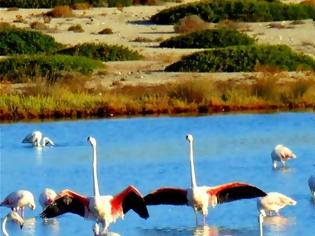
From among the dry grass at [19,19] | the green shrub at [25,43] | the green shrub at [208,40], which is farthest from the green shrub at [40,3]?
the green shrub at [208,40]

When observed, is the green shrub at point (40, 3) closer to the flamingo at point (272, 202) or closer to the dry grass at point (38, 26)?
the dry grass at point (38, 26)

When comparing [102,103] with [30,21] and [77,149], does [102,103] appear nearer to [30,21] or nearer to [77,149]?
[77,149]

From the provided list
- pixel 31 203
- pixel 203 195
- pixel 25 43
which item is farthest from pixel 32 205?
pixel 25 43

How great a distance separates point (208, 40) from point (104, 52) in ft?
15.9

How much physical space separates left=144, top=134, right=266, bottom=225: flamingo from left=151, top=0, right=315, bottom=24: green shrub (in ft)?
112

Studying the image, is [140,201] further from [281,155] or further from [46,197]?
[281,155]

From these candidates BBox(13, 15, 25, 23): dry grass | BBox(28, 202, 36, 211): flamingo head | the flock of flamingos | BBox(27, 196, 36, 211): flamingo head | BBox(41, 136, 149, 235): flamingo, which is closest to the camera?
the flock of flamingos

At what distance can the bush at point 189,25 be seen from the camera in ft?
157

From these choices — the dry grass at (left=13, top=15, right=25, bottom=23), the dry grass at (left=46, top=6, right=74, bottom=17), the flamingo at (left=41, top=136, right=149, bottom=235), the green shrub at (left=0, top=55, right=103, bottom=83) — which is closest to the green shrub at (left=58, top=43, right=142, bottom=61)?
the green shrub at (left=0, top=55, right=103, bottom=83)

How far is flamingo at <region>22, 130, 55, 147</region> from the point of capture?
2462 cm

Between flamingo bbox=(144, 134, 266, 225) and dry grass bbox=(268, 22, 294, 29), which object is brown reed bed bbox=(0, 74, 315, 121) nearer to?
flamingo bbox=(144, 134, 266, 225)

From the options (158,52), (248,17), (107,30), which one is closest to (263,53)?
(158,52)

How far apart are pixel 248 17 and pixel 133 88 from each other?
822 inches

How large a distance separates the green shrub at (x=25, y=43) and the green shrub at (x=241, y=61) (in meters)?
6.83
